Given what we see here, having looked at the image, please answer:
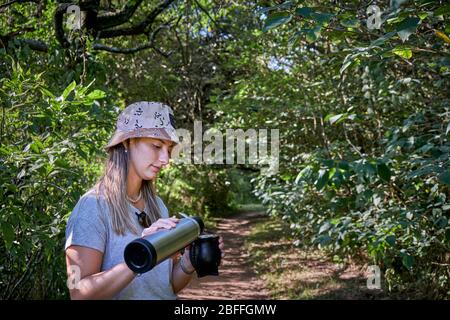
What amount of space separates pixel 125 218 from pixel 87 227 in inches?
6.4

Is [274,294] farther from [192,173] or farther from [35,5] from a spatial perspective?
[192,173]

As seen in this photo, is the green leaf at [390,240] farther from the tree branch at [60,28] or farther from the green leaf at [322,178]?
the tree branch at [60,28]

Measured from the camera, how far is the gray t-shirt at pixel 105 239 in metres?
1.63

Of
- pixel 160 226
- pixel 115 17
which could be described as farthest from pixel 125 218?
pixel 115 17

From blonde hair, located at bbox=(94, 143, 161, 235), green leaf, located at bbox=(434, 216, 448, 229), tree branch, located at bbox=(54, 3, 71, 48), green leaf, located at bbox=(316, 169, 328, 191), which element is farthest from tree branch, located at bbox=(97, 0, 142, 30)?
blonde hair, located at bbox=(94, 143, 161, 235)

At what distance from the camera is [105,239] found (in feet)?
5.55

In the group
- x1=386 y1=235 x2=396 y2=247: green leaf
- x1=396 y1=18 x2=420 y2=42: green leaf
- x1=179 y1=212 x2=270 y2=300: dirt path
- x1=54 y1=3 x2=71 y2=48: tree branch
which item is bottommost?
x1=179 y1=212 x2=270 y2=300: dirt path

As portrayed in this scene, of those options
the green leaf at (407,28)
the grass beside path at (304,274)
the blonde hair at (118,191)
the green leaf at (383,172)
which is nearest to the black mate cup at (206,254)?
the blonde hair at (118,191)

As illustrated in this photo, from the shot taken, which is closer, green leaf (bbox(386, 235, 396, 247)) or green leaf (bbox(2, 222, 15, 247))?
green leaf (bbox(2, 222, 15, 247))

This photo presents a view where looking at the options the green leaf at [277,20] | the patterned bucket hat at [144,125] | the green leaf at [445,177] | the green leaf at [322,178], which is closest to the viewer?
the patterned bucket hat at [144,125]

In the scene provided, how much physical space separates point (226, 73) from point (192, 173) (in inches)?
127

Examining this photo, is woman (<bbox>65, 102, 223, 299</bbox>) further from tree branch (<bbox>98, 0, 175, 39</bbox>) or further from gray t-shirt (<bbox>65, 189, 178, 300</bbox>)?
tree branch (<bbox>98, 0, 175, 39</bbox>)

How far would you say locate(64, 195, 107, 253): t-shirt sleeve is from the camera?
1.62 meters

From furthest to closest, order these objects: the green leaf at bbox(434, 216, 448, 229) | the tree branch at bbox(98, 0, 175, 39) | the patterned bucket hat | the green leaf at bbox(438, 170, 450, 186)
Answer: the tree branch at bbox(98, 0, 175, 39) → the green leaf at bbox(434, 216, 448, 229) → the green leaf at bbox(438, 170, 450, 186) → the patterned bucket hat
